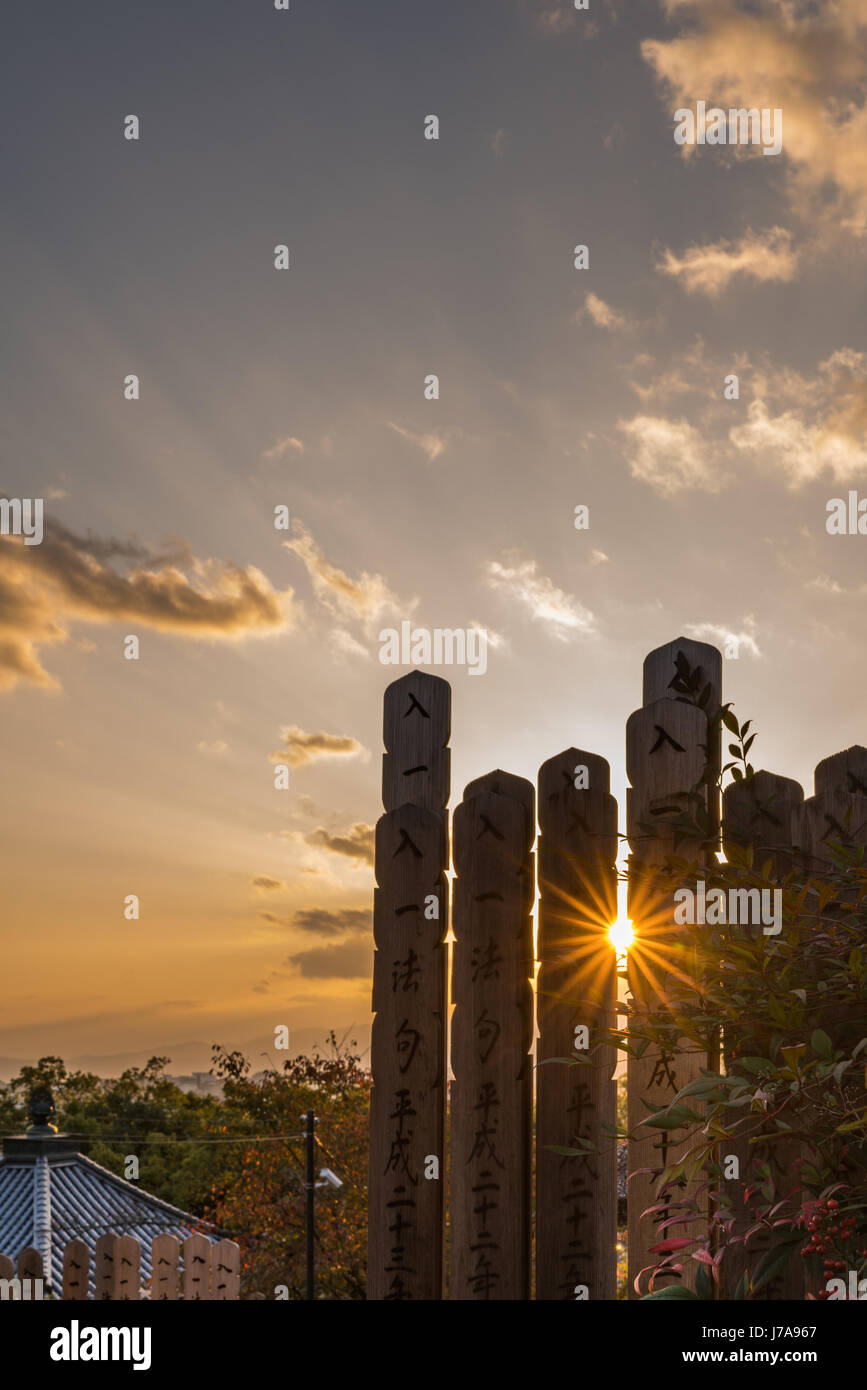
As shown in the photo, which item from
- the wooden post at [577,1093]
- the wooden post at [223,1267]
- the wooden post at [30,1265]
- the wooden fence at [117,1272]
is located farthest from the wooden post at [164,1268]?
the wooden post at [577,1093]

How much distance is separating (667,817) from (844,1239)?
1.29m

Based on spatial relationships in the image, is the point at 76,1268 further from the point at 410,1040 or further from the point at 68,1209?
the point at 68,1209

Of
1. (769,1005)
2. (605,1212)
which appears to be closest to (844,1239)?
(769,1005)

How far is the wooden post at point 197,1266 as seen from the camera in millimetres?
6715

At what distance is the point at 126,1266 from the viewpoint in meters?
6.11

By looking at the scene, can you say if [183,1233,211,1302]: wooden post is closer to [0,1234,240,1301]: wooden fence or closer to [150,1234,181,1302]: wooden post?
[0,1234,240,1301]: wooden fence

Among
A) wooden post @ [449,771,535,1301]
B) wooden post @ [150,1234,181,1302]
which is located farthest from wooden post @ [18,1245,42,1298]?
wooden post @ [449,771,535,1301]

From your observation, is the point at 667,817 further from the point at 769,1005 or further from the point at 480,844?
the point at 769,1005

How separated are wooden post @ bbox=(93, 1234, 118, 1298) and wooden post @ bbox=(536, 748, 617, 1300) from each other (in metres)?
4.24

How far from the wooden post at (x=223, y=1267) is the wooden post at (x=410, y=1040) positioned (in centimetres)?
421

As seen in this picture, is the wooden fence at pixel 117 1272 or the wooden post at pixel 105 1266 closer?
the wooden fence at pixel 117 1272

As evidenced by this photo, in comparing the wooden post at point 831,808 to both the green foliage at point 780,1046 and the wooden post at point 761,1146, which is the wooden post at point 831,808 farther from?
the green foliage at point 780,1046

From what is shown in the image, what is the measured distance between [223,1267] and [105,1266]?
891 millimetres
